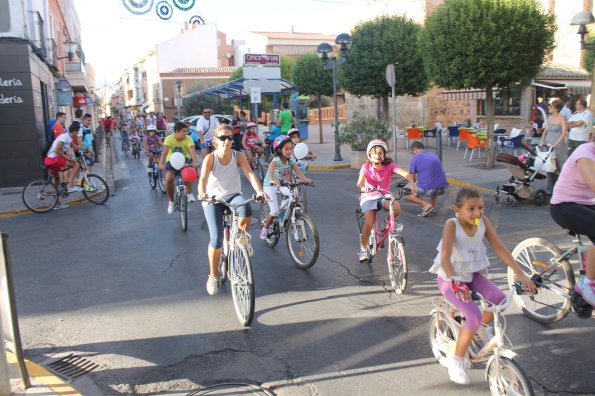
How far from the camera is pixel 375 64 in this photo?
68.9ft

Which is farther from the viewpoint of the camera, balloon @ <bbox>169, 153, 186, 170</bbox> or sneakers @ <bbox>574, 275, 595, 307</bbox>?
balloon @ <bbox>169, 153, 186, 170</bbox>

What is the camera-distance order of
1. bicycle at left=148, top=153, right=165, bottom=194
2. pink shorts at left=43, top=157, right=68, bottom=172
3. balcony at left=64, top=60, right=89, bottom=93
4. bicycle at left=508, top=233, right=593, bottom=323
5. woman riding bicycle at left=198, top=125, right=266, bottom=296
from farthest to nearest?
balcony at left=64, top=60, right=89, bottom=93, bicycle at left=148, top=153, right=165, bottom=194, pink shorts at left=43, top=157, right=68, bottom=172, woman riding bicycle at left=198, top=125, right=266, bottom=296, bicycle at left=508, top=233, right=593, bottom=323

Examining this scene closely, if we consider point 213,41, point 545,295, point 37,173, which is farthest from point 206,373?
point 213,41

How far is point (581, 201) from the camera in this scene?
14.7 feet

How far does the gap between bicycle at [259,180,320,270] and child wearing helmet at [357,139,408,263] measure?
1.98 ft

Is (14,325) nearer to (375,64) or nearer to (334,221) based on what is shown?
(334,221)

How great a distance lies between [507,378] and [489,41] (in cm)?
1191

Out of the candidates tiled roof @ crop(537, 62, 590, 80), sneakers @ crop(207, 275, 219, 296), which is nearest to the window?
tiled roof @ crop(537, 62, 590, 80)

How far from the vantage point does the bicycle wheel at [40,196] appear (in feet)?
36.0

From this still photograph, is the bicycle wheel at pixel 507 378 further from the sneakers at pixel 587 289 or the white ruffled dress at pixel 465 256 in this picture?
the sneakers at pixel 587 289

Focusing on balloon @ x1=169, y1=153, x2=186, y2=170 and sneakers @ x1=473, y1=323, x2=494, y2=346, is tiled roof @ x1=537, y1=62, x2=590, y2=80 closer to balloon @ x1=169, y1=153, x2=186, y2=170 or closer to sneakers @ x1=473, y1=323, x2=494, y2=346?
Result: balloon @ x1=169, y1=153, x2=186, y2=170

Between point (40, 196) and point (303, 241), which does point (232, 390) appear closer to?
point (303, 241)

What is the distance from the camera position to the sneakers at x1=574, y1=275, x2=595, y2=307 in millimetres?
4215

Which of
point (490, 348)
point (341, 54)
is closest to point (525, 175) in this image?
point (490, 348)
